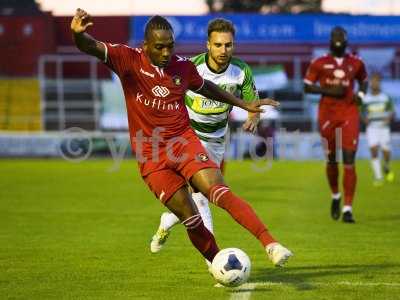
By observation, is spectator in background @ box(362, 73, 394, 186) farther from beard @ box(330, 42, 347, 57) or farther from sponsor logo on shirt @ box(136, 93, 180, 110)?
sponsor logo on shirt @ box(136, 93, 180, 110)

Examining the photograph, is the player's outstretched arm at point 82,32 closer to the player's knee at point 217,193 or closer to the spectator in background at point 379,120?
the player's knee at point 217,193

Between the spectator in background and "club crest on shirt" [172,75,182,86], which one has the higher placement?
"club crest on shirt" [172,75,182,86]

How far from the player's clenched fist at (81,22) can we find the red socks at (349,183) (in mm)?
7521

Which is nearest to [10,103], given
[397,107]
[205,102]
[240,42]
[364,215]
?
[240,42]

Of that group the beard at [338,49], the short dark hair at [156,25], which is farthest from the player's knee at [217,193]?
the beard at [338,49]

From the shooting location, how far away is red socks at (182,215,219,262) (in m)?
8.33

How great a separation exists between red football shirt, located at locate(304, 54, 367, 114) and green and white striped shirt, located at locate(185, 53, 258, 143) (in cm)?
510

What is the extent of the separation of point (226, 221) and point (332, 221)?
1.55m

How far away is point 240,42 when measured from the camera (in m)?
41.2

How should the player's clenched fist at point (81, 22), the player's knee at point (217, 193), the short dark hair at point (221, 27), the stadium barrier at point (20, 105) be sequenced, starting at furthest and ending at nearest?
the stadium barrier at point (20, 105)
the short dark hair at point (221, 27)
the player's knee at point (217, 193)
the player's clenched fist at point (81, 22)

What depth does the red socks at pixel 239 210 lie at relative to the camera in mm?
8047

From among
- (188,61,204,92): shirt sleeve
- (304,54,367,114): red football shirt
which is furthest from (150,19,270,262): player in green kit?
(304,54,367,114): red football shirt

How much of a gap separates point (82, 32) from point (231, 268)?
2181 millimetres

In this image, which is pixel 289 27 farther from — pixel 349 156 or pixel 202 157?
pixel 202 157
